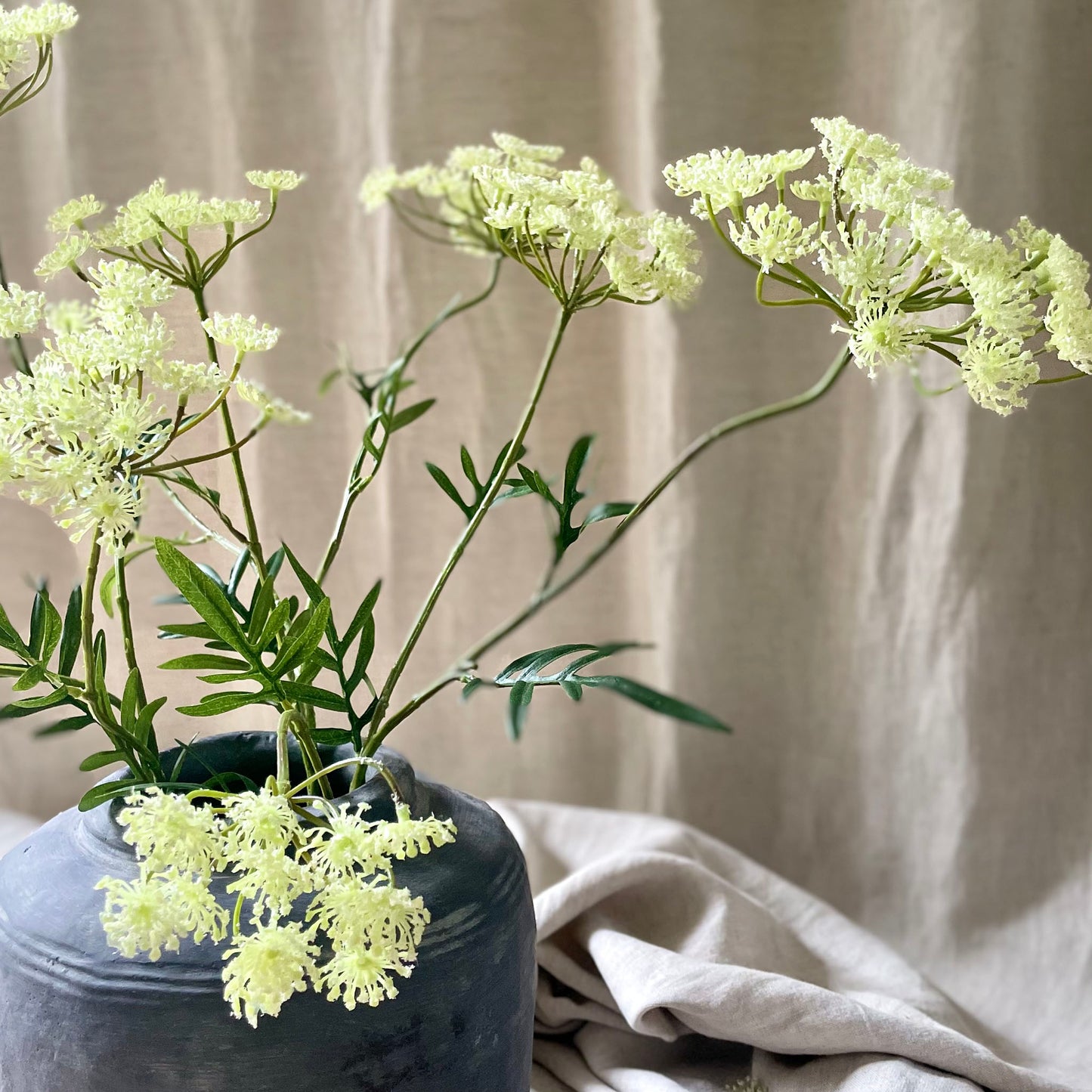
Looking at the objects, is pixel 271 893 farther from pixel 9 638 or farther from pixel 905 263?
pixel 905 263

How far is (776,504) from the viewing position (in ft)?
4.12

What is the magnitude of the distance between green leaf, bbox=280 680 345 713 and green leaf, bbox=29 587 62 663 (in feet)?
0.39

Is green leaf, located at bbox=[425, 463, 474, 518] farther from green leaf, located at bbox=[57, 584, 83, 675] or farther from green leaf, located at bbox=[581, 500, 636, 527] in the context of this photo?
green leaf, located at bbox=[57, 584, 83, 675]

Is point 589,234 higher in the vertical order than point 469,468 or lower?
higher

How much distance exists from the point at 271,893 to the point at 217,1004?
4.8 inches

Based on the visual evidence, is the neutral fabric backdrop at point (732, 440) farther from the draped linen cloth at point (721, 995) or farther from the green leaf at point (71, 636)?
the green leaf at point (71, 636)

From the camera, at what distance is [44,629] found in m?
0.64

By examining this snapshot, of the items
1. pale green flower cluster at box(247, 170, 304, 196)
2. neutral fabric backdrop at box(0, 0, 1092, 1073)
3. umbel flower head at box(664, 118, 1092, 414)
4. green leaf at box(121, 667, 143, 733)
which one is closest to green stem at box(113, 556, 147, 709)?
green leaf at box(121, 667, 143, 733)

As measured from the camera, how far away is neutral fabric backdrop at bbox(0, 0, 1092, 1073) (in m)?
1.13

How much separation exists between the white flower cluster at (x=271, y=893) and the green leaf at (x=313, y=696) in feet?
0.40

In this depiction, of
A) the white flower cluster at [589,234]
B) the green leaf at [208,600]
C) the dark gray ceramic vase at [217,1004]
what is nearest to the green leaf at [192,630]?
the green leaf at [208,600]

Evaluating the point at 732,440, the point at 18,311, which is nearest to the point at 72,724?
the point at 18,311

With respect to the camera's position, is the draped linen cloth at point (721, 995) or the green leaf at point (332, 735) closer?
the green leaf at point (332, 735)

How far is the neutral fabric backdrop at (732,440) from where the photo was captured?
3.72 ft
